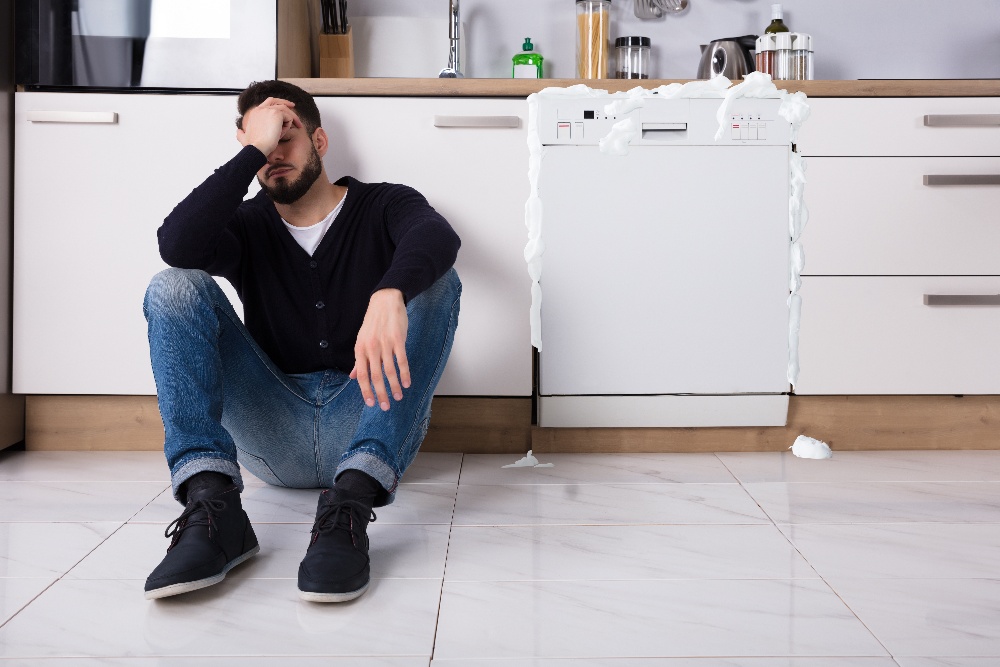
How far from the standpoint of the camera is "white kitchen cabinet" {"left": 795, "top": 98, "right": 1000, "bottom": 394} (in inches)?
77.5

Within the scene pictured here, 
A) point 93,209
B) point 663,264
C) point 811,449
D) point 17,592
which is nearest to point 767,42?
point 663,264

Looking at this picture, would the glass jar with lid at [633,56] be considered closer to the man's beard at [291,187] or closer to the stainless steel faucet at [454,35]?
the stainless steel faucet at [454,35]

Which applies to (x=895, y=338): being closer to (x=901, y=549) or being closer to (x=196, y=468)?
(x=901, y=549)

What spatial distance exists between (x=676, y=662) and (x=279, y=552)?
0.64 meters

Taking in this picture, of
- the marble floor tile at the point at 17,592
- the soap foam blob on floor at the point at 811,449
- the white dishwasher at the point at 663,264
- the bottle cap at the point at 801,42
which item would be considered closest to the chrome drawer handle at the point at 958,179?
the white dishwasher at the point at 663,264

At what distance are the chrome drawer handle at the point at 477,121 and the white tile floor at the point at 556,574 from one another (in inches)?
30.3

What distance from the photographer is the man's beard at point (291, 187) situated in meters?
1.56

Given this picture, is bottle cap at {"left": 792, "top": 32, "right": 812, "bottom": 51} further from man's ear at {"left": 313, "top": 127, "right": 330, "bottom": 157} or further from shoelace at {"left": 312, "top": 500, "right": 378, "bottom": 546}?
shoelace at {"left": 312, "top": 500, "right": 378, "bottom": 546}

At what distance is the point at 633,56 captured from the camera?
249cm

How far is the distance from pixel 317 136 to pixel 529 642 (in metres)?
1.11

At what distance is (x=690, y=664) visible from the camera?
37.4 inches

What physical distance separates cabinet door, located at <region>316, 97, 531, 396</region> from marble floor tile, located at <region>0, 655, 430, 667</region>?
1.06 m

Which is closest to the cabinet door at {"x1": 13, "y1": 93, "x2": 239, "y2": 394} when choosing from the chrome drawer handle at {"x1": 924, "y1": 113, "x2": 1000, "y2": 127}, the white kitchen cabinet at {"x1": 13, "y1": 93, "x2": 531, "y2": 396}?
the white kitchen cabinet at {"x1": 13, "y1": 93, "x2": 531, "y2": 396}

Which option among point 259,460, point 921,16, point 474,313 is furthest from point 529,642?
point 921,16
